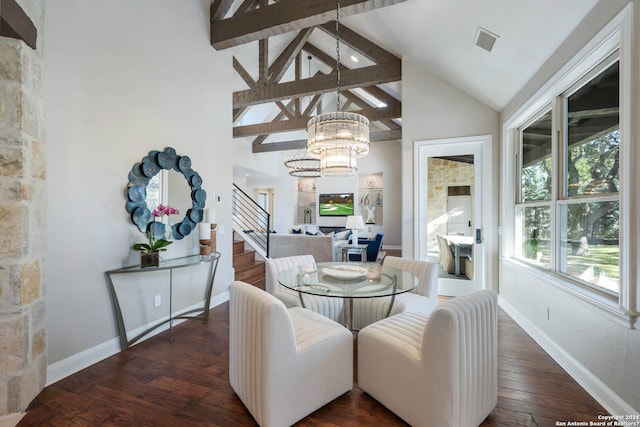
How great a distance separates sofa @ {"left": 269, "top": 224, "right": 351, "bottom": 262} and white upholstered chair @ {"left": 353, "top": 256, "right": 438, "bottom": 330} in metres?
3.26

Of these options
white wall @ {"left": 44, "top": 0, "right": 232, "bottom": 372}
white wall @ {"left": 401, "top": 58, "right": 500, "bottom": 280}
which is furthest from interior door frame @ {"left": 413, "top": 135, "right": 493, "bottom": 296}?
white wall @ {"left": 44, "top": 0, "right": 232, "bottom": 372}

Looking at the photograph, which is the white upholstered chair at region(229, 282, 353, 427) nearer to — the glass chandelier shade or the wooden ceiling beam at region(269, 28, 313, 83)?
the glass chandelier shade

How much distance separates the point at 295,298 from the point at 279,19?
3.10 m

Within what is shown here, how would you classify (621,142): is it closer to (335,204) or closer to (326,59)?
(326,59)

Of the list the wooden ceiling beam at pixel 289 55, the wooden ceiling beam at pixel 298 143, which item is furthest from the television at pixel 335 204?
the wooden ceiling beam at pixel 289 55

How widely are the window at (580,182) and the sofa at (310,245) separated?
144 inches

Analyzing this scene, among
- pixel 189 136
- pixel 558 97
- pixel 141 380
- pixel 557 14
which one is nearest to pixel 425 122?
pixel 558 97

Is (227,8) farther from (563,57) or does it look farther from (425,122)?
(563,57)

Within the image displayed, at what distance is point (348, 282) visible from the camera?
2275 millimetres

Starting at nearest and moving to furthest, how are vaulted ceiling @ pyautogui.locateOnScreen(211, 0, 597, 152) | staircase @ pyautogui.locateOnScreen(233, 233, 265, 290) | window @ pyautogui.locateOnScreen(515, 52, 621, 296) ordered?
window @ pyautogui.locateOnScreen(515, 52, 621, 296), vaulted ceiling @ pyautogui.locateOnScreen(211, 0, 597, 152), staircase @ pyautogui.locateOnScreen(233, 233, 265, 290)

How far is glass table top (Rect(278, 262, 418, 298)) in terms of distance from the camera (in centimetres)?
202

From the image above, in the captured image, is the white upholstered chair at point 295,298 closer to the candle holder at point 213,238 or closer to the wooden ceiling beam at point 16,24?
the candle holder at point 213,238

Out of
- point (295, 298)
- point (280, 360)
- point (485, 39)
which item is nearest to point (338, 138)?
Result: point (295, 298)

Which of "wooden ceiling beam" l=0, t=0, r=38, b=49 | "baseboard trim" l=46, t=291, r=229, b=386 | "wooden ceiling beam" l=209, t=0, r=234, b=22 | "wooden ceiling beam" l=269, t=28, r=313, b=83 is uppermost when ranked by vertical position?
"wooden ceiling beam" l=269, t=28, r=313, b=83
